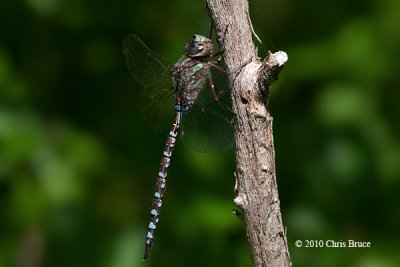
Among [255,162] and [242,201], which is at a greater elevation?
[255,162]

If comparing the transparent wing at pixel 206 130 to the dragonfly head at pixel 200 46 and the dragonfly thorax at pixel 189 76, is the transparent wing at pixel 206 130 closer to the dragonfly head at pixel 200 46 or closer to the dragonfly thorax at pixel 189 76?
the dragonfly thorax at pixel 189 76

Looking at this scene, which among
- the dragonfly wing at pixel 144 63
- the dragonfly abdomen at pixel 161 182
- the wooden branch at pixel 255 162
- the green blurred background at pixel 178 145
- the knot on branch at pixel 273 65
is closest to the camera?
the knot on branch at pixel 273 65

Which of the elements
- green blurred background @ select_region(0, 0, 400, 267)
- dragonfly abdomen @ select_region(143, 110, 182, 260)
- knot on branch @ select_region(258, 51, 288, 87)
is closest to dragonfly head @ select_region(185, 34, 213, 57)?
green blurred background @ select_region(0, 0, 400, 267)

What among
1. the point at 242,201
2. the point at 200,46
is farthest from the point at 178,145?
the point at 242,201

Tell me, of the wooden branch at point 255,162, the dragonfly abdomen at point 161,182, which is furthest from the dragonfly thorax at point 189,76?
the wooden branch at point 255,162

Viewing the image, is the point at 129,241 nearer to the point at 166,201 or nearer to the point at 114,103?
the point at 166,201

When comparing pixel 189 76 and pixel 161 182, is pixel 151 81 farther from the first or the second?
pixel 161 182
